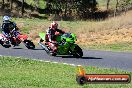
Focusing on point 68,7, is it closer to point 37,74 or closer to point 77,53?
point 77,53

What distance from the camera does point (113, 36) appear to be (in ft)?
105

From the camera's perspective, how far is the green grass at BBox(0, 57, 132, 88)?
1122cm

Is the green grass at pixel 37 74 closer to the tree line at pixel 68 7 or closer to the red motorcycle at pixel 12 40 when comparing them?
the red motorcycle at pixel 12 40


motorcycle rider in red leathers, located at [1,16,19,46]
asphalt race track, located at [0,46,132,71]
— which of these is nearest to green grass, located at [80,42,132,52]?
asphalt race track, located at [0,46,132,71]

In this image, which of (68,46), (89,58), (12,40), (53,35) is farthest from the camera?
(12,40)

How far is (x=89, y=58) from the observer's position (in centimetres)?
2034

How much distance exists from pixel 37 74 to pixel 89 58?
22.6 feet

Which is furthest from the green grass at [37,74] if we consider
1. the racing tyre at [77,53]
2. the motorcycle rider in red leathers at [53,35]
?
the motorcycle rider in red leathers at [53,35]

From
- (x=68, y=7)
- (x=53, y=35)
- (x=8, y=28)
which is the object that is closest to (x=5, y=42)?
(x=8, y=28)

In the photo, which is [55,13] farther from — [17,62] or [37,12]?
[17,62]

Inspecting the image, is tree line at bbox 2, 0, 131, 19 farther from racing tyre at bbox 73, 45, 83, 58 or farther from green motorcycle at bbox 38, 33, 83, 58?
racing tyre at bbox 73, 45, 83, 58

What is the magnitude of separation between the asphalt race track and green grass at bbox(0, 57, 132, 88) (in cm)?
185

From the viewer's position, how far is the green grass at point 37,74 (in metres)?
11.2

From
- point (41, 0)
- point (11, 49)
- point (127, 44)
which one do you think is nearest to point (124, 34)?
point (127, 44)
